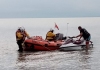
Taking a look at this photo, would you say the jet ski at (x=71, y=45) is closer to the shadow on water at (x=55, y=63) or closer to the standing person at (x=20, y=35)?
the shadow on water at (x=55, y=63)

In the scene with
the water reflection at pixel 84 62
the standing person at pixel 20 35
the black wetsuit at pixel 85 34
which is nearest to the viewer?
the water reflection at pixel 84 62

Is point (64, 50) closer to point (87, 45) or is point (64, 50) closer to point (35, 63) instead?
point (87, 45)

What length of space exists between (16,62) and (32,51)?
13.9 feet

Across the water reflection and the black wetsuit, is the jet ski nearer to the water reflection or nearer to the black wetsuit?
the black wetsuit

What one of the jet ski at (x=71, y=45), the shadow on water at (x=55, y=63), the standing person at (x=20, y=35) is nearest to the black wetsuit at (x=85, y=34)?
the jet ski at (x=71, y=45)

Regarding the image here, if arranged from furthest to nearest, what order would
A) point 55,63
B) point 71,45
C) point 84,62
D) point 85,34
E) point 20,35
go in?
point 85,34
point 71,45
point 20,35
point 84,62
point 55,63

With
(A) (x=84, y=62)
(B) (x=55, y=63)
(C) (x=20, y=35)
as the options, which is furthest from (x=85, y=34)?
(B) (x=55, y=63)

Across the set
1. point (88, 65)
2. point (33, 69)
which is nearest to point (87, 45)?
point (88, 65)

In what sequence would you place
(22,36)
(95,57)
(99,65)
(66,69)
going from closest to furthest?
(66,69) < (99,65) < (95,57) < (22,36)

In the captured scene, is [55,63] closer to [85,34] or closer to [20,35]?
[20,35]

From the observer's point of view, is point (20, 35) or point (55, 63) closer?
point (55, 63)

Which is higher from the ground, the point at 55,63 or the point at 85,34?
the point at 85,34

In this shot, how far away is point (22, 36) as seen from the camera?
1888 centimetres

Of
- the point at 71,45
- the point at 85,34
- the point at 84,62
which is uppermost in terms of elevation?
the point at 85,34
